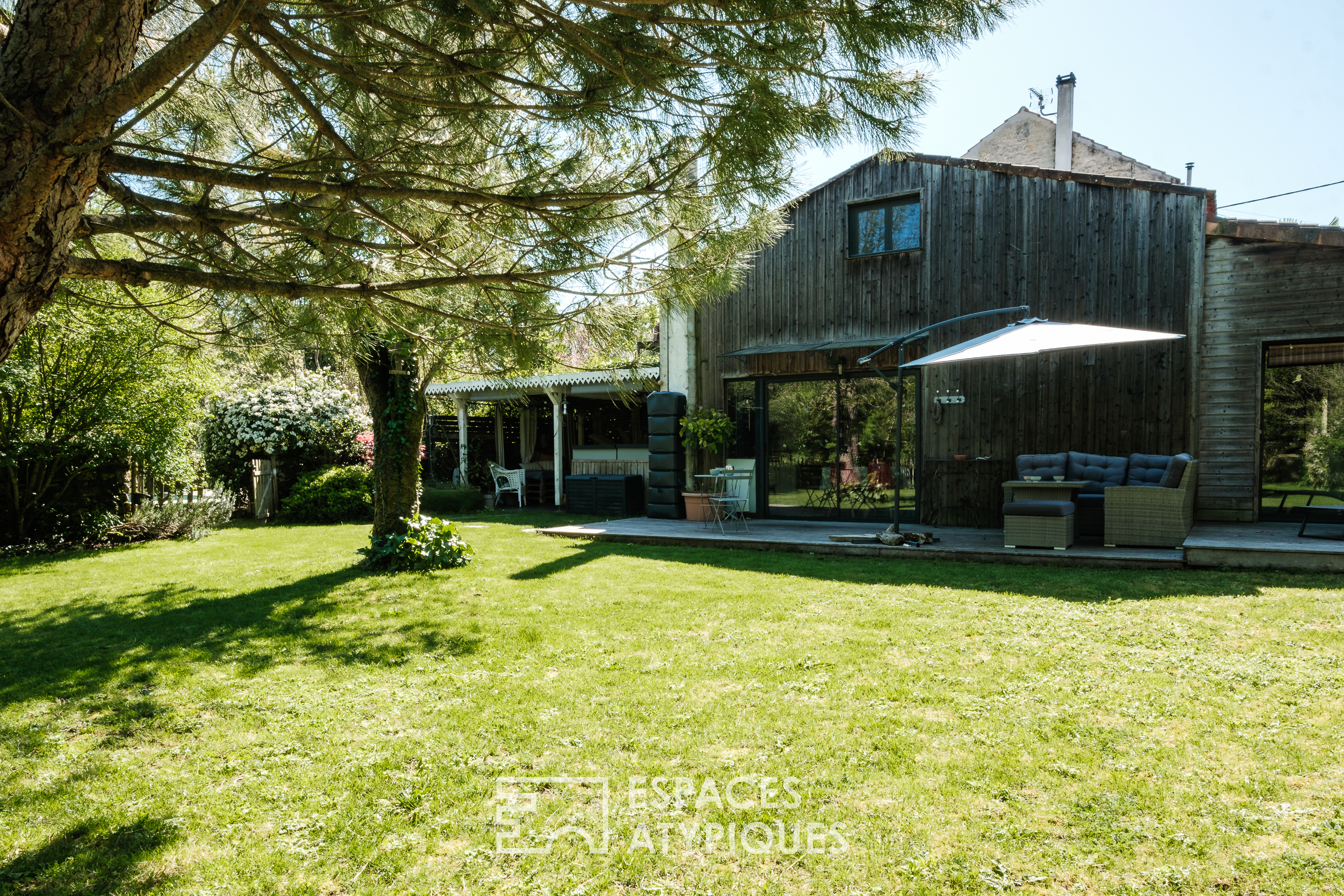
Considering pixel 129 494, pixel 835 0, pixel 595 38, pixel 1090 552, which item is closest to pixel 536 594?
pixel 595 38

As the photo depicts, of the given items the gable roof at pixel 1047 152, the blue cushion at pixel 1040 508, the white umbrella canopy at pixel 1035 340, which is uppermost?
the gable roof at pixel 1047 152

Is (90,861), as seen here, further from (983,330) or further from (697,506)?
(983,330)

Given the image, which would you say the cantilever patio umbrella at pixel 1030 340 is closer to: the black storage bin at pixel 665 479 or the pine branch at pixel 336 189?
the black storage bin at pixel 665 479

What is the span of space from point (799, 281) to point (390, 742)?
30.6ft

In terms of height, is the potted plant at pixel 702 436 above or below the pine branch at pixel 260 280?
below

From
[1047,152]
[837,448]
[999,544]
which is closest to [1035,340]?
[999,544]

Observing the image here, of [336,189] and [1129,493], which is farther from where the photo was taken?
[1129,493]

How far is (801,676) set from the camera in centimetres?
366

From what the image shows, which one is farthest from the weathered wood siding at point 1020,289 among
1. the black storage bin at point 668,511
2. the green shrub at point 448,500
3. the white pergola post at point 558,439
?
the green shrub at point 448,500

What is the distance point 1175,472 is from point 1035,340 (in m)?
2.04

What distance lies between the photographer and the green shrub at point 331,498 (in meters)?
11.6

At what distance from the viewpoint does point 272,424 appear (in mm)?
11961

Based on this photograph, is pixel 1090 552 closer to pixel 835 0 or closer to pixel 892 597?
pixel 892 597

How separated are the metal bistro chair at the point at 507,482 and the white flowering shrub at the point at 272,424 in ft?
9.62
